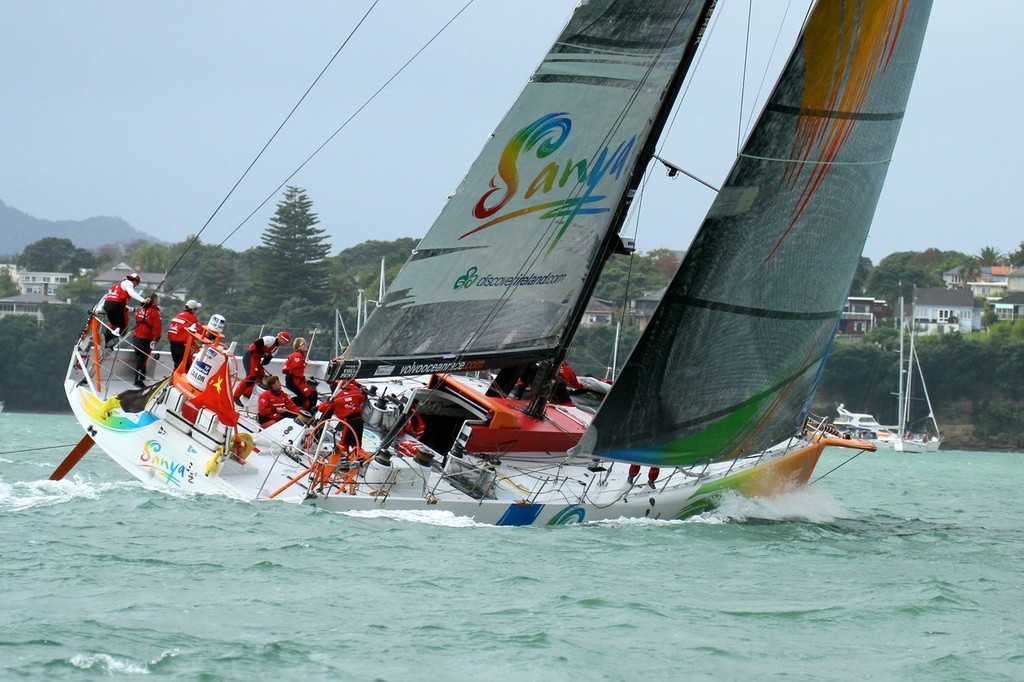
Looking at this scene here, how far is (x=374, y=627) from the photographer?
7.82 meters

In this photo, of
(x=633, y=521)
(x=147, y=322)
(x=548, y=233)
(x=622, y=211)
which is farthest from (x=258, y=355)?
(x=633, y=521)

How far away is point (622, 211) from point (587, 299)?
838 millimetres

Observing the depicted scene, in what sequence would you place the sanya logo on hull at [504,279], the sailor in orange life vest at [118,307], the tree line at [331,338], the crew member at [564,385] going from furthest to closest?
the tree line at [331,338]
the crew member at [564,385]
the sailor in orange life vest at [118,307]
the sanya logo on hull at [504,279]

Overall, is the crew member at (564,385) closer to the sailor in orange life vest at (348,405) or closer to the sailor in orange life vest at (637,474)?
the sailor in orange life vest at (637,474)

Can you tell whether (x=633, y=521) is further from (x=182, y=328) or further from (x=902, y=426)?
(x=902, y=426)

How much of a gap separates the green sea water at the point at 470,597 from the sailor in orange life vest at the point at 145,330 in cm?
119

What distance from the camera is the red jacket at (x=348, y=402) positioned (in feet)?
38.7

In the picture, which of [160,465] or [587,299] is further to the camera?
[587,299]

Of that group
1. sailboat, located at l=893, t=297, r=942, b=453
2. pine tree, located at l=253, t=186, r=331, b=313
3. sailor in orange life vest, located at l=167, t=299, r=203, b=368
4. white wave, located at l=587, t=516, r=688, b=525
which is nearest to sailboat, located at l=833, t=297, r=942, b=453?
sailboat, located at l=893, t=297, r=942, b=453

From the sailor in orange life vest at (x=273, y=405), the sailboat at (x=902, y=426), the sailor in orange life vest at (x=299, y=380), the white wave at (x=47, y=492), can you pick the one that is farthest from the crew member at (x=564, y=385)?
the sailboat at (x=902, y=426)

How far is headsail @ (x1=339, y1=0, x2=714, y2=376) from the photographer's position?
11.9m

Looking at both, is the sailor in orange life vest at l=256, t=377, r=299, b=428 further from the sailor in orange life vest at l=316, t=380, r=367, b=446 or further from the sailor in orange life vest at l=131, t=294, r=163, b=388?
the sailor in orange life vest at l=131, t=294, r=163, b=388

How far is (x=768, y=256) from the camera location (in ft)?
39.0

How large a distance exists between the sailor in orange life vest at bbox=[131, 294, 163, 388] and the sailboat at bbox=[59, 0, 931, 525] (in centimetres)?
49
